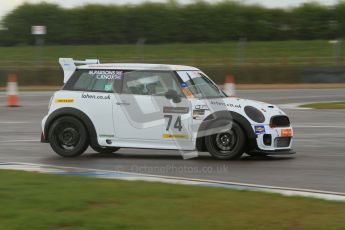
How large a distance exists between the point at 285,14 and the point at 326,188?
49.0 m

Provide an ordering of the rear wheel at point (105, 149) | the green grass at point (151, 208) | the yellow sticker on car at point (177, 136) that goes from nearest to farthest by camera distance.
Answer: the green grass at point (151, 208) < the yellow sticker on car at point (177, 136) < the rear wheel at point (105, 149)

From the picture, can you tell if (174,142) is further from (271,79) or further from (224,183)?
(271,79)

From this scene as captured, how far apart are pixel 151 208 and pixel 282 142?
467 cm

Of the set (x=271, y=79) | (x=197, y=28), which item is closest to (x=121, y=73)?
(x=271, y=79)

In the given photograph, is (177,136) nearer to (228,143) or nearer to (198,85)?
(228,143)

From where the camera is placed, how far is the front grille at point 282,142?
1091cm

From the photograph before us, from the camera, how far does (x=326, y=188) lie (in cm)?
857

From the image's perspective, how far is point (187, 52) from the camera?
153ft

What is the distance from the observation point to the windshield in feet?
36.5

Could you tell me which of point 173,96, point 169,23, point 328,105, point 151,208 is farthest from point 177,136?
point 169,23

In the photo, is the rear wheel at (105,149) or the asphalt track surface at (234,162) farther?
the rear wheel at (105,149)

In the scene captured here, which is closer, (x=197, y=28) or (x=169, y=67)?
(x=169, y=67)

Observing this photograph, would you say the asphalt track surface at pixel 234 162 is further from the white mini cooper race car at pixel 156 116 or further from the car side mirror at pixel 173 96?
the car side mirror at pixel 173 96

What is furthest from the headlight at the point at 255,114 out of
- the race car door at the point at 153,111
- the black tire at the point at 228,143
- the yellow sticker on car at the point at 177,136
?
the yellow sticker on car at the point at 177,136
